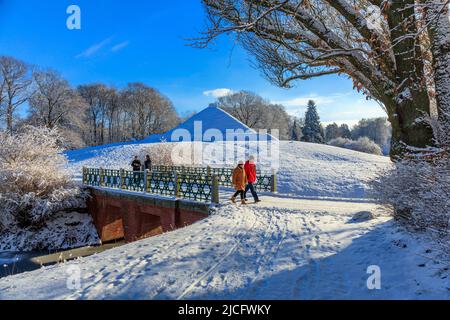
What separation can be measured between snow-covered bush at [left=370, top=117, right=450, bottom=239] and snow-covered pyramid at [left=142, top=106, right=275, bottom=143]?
36.7m

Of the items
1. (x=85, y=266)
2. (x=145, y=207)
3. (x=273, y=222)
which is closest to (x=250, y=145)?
(x=145, y=207)

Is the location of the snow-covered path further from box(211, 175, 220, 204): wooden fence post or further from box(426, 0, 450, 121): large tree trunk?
box(211, 175, 220, 204): wooden fence post

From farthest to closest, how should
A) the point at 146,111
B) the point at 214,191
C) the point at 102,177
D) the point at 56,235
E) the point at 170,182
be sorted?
1. the point at 146,111
2. the point at 102,177
3. the point at 56,235
4. the point at 170,182
5. the point at 214,191

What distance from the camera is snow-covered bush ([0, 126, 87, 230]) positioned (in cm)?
1566

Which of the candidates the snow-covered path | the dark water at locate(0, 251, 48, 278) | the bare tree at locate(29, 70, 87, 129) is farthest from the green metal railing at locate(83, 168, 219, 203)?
the bare tree at locate(29, 70, 87, 129)

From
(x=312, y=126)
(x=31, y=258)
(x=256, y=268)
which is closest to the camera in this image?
(x=256, y=268)

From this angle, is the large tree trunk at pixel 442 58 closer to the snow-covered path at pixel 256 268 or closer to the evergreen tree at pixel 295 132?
the snow-covered path at pixel 256 268

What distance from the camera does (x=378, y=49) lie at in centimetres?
605

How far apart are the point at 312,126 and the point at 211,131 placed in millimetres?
25316

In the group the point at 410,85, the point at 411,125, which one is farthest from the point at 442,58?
the point at 411,125

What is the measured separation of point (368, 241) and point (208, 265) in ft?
10.1

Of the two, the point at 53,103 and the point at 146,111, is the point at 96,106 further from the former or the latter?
the point at 53,103

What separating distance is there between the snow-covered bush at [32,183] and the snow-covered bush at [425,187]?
1683 centimetres
